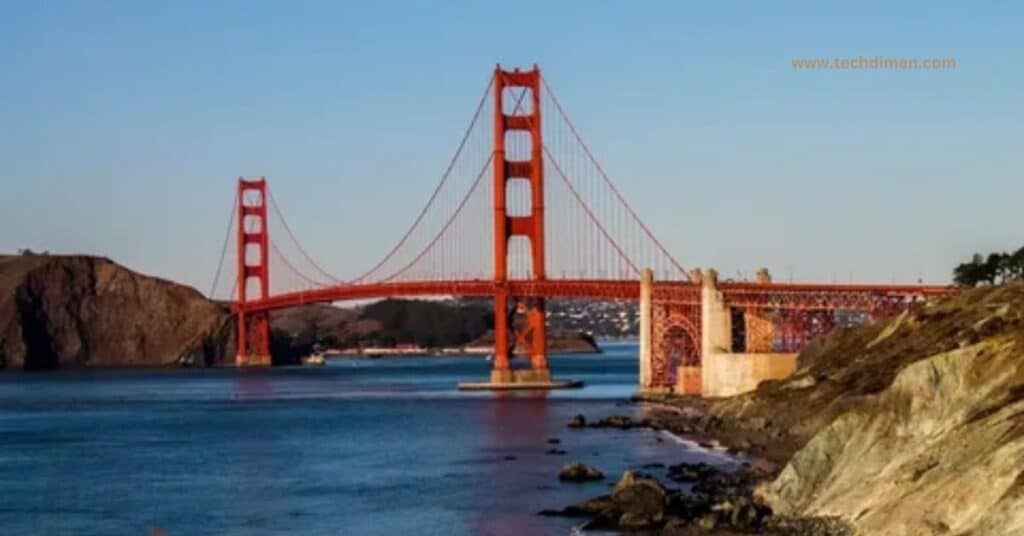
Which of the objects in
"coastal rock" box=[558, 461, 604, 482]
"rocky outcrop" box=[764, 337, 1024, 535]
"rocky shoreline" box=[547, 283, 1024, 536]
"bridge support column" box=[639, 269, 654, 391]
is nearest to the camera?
"rocky outcrop" box=[764, 337, 1024, 535]

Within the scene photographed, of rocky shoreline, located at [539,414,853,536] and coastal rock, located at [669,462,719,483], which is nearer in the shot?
rocky shoreline, located at [539,414,853,536]

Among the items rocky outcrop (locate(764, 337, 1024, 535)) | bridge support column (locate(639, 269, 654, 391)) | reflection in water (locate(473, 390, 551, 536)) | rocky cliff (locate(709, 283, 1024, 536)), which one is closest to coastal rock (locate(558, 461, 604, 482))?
reflection in water (locate(473, 390, 551, 536))

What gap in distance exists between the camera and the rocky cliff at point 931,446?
29.8 metres

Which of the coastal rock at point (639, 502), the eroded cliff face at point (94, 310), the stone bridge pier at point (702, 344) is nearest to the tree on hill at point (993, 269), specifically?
the stone bridge pier at point (702, 344)

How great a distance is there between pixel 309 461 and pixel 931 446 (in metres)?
31.7

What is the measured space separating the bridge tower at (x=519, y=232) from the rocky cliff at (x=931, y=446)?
50.4 meters

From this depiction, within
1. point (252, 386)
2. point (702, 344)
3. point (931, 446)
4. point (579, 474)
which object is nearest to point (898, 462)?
point (931, 446)

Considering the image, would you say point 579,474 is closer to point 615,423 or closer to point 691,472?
point 691,472

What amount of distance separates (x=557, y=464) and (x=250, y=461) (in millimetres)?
11764

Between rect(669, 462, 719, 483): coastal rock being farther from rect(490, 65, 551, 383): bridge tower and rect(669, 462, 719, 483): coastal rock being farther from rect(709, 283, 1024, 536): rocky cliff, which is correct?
rect(490, 65, 551, 383): bridge tower

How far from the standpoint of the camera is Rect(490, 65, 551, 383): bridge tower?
346 feet

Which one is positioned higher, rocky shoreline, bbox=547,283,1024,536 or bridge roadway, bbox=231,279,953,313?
bridge roadway, bbox=231,279,953,313

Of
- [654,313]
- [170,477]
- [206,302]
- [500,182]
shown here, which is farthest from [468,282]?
[206,302]

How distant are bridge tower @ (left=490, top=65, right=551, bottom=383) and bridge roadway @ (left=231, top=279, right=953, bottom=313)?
5.44 ft
